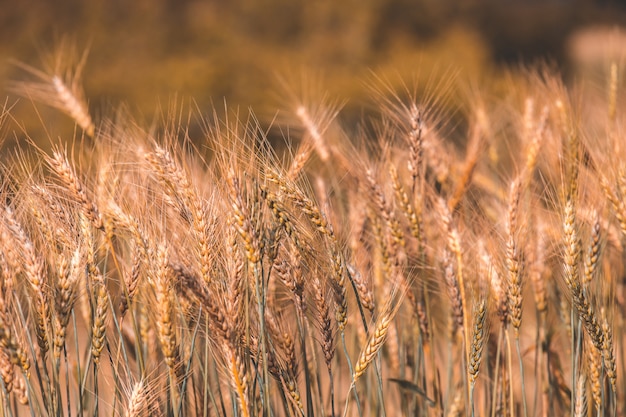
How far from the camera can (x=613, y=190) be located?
1.60 metres

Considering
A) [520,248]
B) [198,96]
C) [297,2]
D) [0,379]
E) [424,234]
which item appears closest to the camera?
[0,379]

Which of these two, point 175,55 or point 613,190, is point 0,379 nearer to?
point 613,190

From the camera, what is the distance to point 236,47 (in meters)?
8.51

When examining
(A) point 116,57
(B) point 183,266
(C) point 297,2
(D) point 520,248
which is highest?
(C) point 297,2

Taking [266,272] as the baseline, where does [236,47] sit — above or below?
above

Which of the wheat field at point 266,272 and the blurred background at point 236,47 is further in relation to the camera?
the blurred background at point 236,47

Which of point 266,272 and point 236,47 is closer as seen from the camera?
point 266,272

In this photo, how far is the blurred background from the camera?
7.80 metres

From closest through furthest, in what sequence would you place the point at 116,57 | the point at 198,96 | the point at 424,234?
the point at 424,234
the point at 198,96
the point at 116,57

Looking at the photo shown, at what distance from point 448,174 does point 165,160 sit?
3.52ft

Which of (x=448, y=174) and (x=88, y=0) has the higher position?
(x=88, y=0)

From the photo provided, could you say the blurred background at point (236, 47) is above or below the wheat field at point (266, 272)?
above

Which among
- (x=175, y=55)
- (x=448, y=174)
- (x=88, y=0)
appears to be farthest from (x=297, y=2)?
(x=448, y=174)

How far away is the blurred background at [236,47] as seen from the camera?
7.80m
